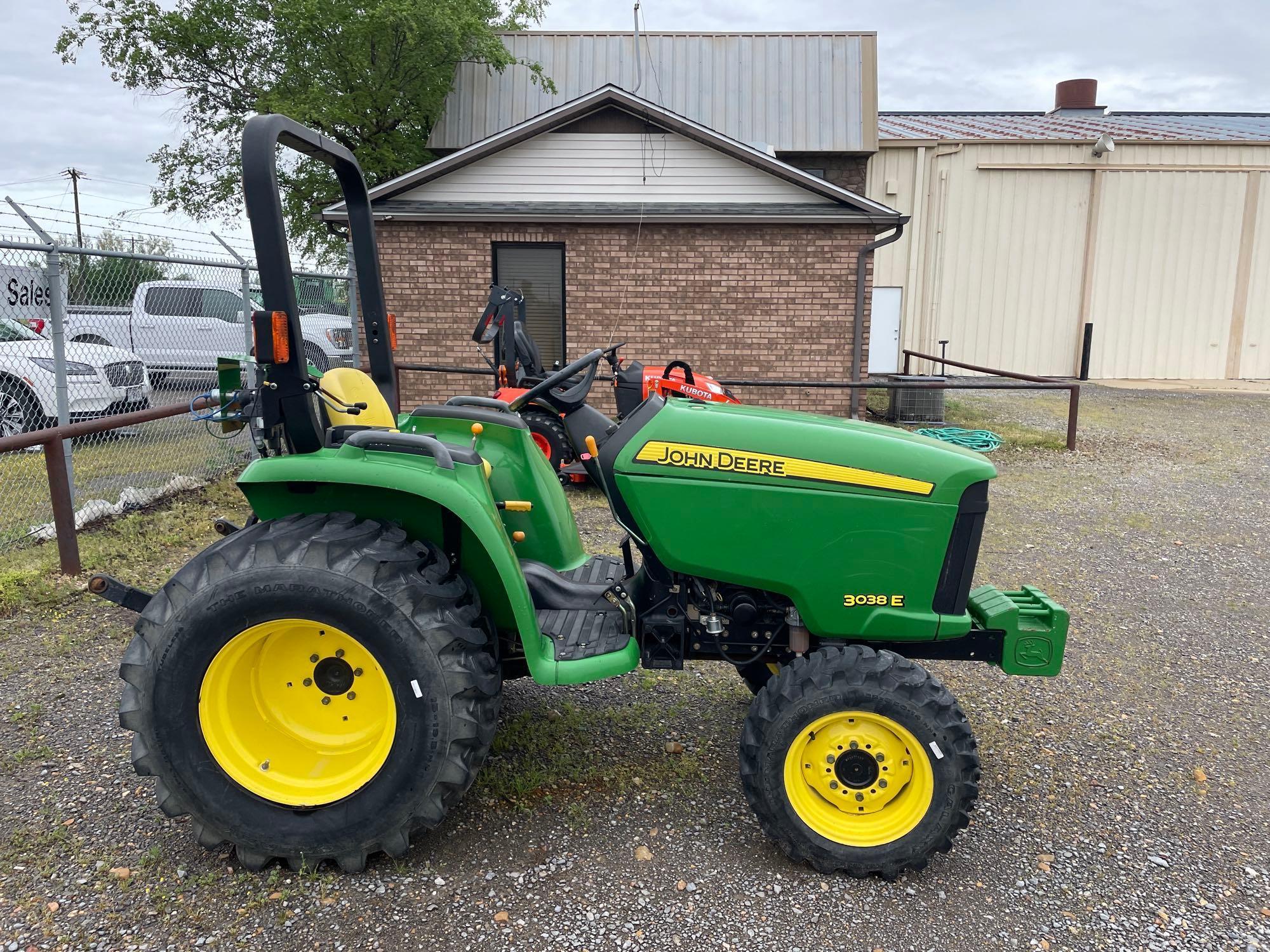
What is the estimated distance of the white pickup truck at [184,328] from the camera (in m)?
7.12

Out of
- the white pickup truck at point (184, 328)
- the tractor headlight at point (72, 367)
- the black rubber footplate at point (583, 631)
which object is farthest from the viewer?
the white pickup truck at point (184, 328)

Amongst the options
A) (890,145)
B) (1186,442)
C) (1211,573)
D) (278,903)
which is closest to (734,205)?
(1186,442)

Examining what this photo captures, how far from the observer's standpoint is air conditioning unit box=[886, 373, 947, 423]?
39.5 feet

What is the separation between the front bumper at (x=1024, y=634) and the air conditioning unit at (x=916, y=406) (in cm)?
951

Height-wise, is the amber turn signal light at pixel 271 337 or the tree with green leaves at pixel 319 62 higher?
the tree with green leaves at pixel 319 62

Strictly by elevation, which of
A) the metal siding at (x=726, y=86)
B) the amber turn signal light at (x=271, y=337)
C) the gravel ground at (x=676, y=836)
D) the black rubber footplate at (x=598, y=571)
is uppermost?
the metal siding at (x=726, y=86)

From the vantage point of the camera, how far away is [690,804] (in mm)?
2961

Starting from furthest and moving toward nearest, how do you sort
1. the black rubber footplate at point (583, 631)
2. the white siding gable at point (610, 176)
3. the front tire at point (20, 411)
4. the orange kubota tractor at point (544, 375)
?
the white siding gable at point (610, 176) < the front tire at point (20, 411) < the orange kubota tractor at point (544, 375) < the black rubber footplate at point (583, 631)

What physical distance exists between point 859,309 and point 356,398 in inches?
364

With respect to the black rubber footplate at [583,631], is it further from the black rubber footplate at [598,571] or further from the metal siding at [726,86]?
the metal siding at [726,86]

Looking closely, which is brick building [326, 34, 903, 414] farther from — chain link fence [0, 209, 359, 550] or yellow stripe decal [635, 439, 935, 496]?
yellow stripe decal [635, 439, 935, 496]

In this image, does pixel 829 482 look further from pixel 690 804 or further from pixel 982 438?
pixel 982 438

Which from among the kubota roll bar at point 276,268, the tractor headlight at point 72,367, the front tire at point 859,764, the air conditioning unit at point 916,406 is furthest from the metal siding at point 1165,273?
the kubota roll bar at point 276,268

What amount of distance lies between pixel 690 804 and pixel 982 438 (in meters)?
8.12
